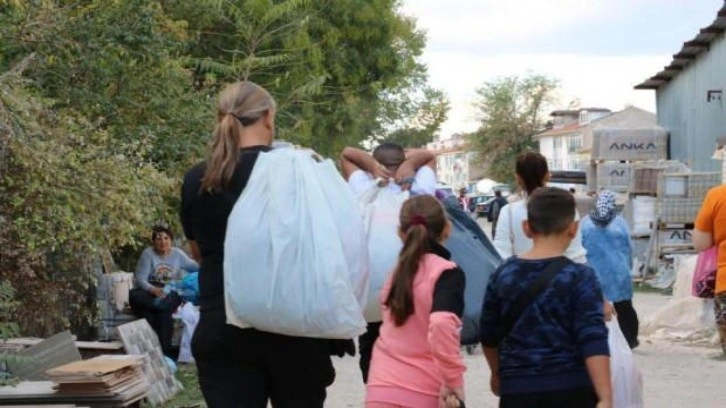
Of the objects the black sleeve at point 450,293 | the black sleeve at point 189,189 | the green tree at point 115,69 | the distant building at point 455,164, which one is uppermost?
the green tree at point 115,69

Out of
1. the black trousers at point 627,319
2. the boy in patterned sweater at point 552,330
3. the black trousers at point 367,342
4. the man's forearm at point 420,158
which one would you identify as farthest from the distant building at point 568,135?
the boy in patterned sweater at point 552,330

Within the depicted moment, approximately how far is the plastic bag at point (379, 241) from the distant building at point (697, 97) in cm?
1819

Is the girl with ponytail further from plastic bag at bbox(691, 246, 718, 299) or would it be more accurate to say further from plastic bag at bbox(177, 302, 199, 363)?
plastic bag at bbox(177, 302, 199, 363)

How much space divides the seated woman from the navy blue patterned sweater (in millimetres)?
7771

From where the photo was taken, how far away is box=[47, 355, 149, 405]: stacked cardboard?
735 centimetres

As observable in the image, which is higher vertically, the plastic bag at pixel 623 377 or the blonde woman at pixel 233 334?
the blonde woman at pixel 233 334

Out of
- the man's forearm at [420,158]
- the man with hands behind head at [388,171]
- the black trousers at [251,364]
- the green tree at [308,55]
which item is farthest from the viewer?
the green tree at [308,55]

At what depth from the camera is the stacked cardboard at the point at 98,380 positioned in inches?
289

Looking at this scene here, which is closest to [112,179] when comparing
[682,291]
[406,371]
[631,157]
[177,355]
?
[177,355]

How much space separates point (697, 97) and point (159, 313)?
18.5 meters

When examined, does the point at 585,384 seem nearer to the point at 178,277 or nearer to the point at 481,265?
the point at 481,265

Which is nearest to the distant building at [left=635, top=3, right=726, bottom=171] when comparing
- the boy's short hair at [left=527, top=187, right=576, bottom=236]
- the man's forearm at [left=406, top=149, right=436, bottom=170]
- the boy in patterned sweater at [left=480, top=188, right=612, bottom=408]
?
the man's forearm at [left=406, top=149, right=436, bottom=170]

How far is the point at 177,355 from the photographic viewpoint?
40.1 feet

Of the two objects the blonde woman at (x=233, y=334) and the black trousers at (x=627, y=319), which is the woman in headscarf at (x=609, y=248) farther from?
the blonde woman at (x=233, y=334)
